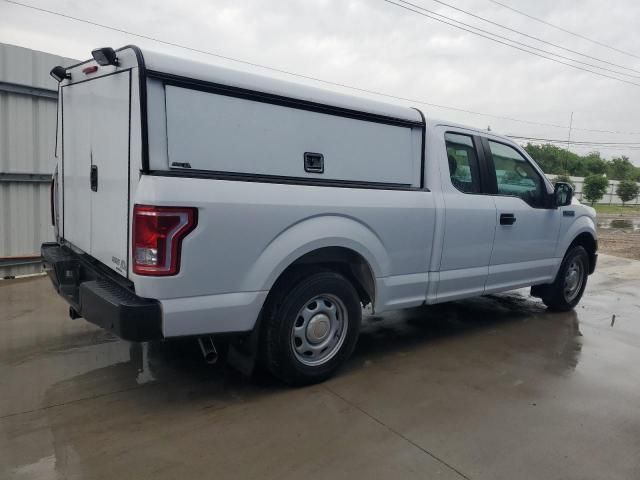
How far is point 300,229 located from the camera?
11.1 feet

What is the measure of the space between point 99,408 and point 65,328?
6.14ft

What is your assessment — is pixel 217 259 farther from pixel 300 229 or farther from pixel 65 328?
pixel 65 328

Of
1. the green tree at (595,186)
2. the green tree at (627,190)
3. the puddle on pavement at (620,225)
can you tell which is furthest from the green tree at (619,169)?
the puddle on pavement at (620,225)

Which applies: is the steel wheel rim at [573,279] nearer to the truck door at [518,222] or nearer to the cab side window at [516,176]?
the truck door at [518,222]

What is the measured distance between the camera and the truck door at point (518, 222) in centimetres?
491

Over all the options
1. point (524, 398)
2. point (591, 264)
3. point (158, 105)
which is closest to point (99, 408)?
point (158, 105)

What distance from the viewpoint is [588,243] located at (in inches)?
Answer: 245

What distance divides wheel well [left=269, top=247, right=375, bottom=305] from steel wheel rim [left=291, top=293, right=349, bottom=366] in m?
0.23

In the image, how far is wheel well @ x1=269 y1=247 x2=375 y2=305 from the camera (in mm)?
3484

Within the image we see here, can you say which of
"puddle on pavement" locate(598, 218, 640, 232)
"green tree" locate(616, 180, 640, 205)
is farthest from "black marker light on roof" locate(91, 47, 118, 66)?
"green tree" locate(616, 180, 640, 205)

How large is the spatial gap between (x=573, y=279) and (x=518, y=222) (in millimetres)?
1719

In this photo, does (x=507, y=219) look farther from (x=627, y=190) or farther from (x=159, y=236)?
(x=627, y=190)

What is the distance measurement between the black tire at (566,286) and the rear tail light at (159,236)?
4.72 meters

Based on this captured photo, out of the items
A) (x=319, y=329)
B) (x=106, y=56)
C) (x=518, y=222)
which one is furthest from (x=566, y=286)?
(x=106, y=56)
